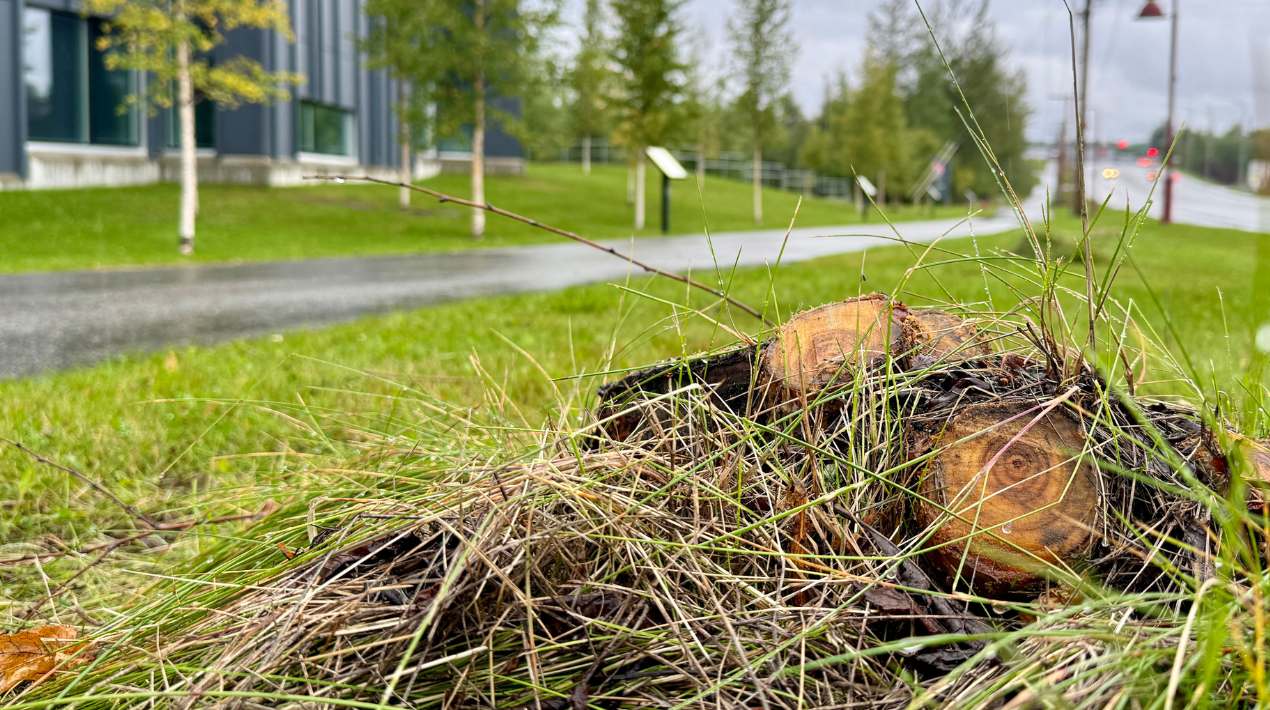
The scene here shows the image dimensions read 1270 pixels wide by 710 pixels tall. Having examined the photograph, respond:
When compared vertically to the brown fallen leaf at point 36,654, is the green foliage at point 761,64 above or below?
above

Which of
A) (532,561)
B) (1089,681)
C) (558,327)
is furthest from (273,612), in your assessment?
(558,327)

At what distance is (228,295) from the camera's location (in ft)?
33.4

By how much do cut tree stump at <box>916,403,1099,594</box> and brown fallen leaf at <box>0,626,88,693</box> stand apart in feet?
4.95

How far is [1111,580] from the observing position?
5.36 ft

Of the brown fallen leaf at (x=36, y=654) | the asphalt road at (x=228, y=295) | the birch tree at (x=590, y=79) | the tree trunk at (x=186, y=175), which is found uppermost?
the birch tree at (x=590, y=79)

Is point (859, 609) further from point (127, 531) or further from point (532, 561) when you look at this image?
point (127, 531)

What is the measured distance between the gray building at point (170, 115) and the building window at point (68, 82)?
0.03 meters

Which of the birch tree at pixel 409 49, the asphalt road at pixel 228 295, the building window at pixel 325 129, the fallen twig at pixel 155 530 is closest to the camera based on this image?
the fallen twig at pixel 155 530

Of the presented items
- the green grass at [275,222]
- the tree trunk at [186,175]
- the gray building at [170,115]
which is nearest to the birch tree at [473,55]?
the green grass at [275,222]

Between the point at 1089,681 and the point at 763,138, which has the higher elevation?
the point at 763,138

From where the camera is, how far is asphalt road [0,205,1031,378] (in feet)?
22.7

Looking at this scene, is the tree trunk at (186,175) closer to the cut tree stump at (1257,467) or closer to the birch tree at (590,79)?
the cut tree stump at (1257,467)

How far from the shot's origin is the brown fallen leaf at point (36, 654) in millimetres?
1665

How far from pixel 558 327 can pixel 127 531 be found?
4126 mm
